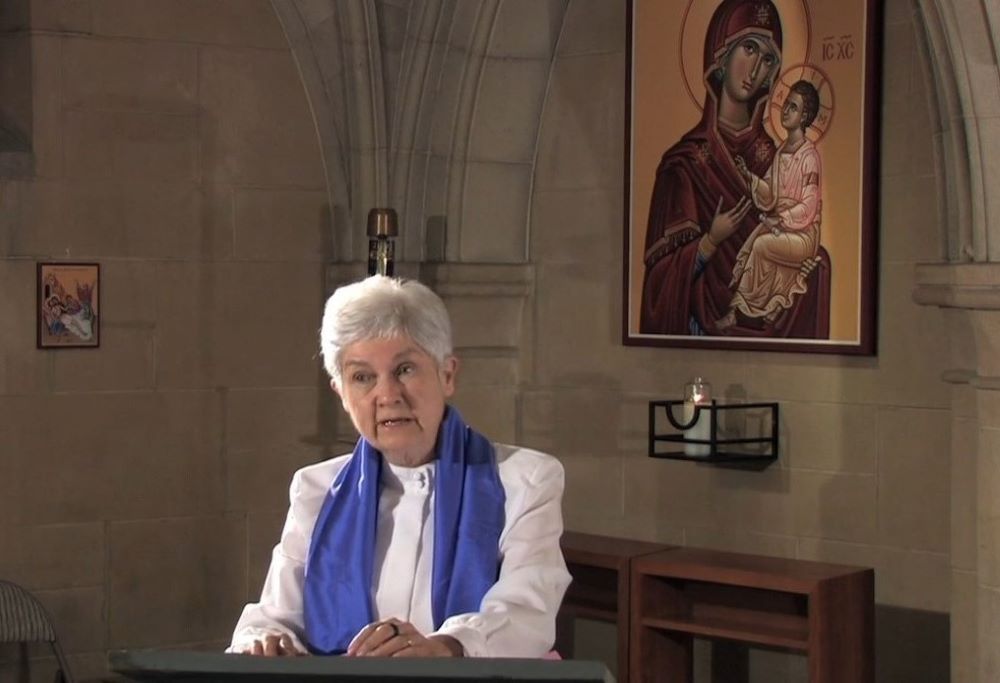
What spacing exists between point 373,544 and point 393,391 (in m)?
0.29

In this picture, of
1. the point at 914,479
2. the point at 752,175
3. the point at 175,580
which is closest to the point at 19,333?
the point at 175,580

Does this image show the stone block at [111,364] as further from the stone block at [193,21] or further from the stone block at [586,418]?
the stone block at [586,418]

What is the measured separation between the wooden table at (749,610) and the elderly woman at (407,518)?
158cm

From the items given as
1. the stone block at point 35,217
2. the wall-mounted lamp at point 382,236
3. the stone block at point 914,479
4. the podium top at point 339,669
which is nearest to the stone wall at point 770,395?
the stone block at point 914,479

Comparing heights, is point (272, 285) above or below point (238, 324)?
above

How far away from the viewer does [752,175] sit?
510 centimetres

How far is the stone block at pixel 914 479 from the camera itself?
4652 millimetres

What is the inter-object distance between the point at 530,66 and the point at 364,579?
3.13m

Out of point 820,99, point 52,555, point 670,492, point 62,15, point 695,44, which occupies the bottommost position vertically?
point 52,555

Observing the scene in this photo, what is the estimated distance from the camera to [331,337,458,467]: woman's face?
3.01 m

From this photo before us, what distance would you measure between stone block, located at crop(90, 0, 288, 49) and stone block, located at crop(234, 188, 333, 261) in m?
0.54

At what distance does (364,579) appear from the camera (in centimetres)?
301

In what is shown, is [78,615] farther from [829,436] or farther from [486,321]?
[829,436]

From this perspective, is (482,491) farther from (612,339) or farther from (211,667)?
(612,339)
